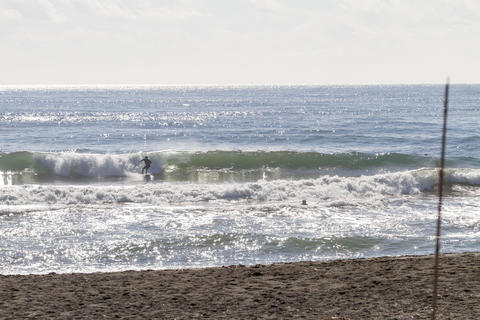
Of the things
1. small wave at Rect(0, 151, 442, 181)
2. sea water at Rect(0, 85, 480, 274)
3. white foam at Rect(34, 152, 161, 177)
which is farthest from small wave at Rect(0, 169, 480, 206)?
white foam at Rect(34, 152, 161, 177)

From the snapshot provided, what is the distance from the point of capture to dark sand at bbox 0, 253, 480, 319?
8.27 metres

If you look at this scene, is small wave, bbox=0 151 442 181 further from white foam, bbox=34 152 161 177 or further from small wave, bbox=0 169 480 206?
small wave, bbox=0 169 480 206

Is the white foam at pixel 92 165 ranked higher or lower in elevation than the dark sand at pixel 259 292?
lower

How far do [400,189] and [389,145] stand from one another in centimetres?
1697

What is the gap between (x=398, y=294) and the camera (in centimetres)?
902

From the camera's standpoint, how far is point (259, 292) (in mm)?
9281

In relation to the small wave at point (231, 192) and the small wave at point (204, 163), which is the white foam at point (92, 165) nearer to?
the small wave at point (204, 163)

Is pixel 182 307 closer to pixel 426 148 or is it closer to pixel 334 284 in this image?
pixel 334 284

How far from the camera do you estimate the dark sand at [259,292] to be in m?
8.27

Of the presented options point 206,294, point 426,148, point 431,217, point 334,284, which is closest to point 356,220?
point 431,217

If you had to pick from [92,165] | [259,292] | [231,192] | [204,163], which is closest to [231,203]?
[231,192]

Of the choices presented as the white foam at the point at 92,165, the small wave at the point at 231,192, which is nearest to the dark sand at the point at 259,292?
the small wave at the point at 231,192

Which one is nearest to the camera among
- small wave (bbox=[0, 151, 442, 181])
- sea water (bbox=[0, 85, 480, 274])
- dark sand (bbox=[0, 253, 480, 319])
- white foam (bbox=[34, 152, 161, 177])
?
dark sand (bbox=[0, 253, 480, 319])

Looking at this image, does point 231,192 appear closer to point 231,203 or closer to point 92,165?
point 231,203
